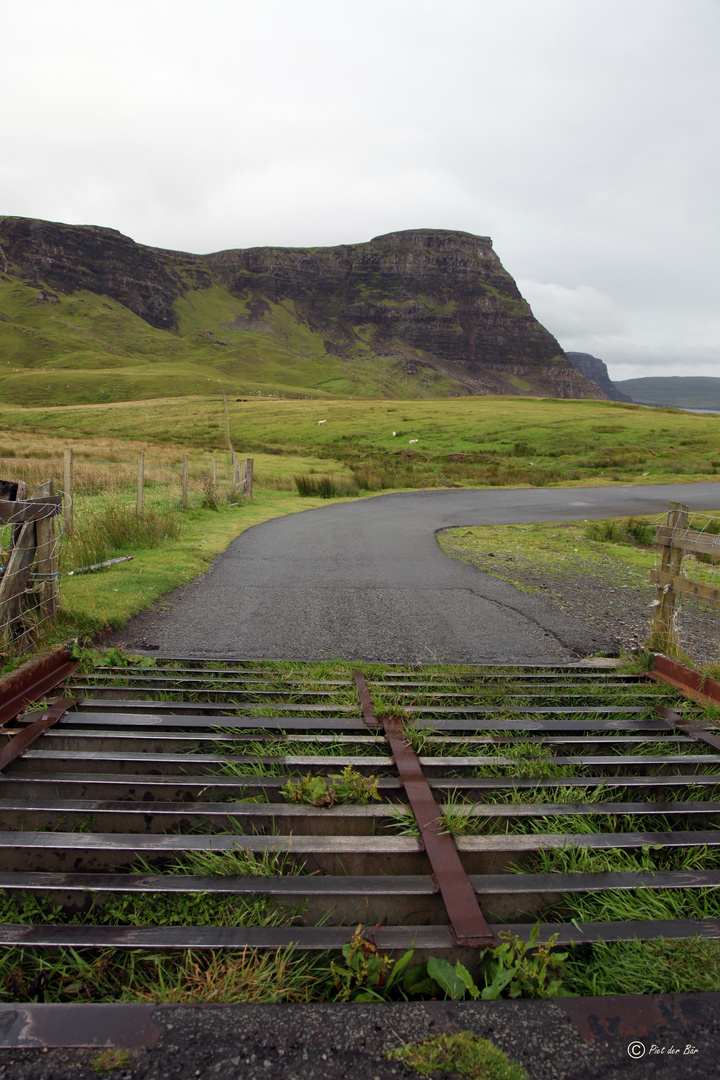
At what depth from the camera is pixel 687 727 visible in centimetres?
410

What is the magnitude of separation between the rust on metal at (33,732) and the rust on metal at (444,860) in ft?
6.86

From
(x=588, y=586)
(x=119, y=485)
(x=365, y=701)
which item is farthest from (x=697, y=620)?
(x=119, y=485)

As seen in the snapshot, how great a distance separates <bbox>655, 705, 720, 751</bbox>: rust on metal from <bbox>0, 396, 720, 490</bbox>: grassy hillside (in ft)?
79.7

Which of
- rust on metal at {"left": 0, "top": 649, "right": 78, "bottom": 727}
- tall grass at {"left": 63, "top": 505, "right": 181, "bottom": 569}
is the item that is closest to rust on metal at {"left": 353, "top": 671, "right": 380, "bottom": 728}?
rust on metal at {"left": 0, "top": 649, "right": 78, "bottom": 727}

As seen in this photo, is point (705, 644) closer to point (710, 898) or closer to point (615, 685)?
point (615, 685)

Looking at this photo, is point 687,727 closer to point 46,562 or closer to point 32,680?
point 32,680

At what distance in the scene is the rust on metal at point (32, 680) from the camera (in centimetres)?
400

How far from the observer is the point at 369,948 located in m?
2.09

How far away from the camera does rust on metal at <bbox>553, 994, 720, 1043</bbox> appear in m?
1.86

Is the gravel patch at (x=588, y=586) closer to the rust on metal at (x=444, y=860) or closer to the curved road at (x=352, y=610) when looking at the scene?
the curved road at (x=352, y=610)

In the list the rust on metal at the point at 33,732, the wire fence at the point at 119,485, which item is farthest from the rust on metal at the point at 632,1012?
the wire fence at the point at 119,485

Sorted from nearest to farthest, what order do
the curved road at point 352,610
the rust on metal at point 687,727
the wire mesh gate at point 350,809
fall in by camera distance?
the wire mesh gate at point 350,809
the rust on metal at point 687,727
the curved road at point 352,610

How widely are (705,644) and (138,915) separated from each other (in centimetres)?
669

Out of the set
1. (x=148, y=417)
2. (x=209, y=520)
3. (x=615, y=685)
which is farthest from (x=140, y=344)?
(x=615, y=685)
